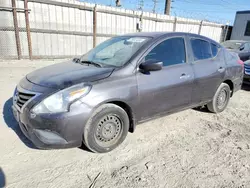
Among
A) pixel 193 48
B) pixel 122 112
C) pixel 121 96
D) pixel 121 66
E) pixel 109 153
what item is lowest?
pixel 109 153

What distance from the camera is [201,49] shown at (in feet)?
12.7

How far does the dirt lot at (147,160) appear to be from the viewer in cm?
231

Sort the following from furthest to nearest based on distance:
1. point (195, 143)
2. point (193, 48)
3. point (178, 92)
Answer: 1. point (193, 48)
2. point (178, 92)
3. point (195, 143)

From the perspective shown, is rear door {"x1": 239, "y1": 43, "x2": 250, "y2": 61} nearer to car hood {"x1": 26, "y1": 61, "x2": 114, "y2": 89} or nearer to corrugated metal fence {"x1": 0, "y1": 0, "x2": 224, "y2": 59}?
corrugated metal fence {"x1": 0, "y1": 0, "x2": 224, "y2": 59}

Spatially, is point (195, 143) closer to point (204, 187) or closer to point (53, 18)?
point (204, 187)

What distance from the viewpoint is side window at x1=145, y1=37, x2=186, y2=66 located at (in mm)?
3207

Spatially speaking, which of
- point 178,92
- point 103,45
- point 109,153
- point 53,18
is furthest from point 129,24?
point 109,153

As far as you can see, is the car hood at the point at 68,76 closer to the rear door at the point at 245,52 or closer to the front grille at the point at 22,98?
the front grille at the point at 22,98

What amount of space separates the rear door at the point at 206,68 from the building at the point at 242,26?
16754mm

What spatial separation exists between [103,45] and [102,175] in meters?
2.42

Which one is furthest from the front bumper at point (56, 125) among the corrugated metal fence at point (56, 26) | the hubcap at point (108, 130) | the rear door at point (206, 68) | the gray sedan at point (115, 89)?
the corrugated metal fence at point (56, 26)

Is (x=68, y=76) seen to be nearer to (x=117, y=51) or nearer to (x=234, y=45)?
(x=117, y=51)

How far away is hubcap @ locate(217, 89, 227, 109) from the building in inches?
655

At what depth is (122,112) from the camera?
112 inches
